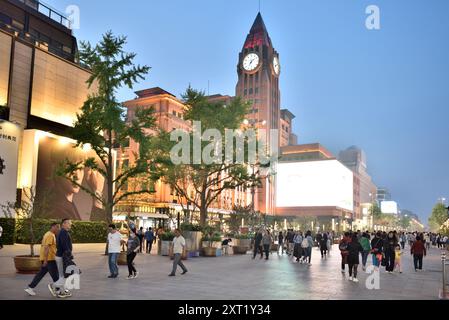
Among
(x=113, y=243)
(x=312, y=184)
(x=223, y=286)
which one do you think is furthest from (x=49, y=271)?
(x=312, y=184)

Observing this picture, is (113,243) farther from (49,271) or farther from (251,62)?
(251,62)

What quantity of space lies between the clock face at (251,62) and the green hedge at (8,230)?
107334 mm

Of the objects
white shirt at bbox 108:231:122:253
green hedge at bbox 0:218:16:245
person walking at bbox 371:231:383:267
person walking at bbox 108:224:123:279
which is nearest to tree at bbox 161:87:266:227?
green hedge at bbox 0:218:16:245

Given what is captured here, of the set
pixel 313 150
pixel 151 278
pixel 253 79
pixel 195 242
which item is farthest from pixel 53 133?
pixel 313 150

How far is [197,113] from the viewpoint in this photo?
3275cm

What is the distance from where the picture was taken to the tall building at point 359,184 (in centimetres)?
15512

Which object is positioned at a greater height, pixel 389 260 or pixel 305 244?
pixel 305 244

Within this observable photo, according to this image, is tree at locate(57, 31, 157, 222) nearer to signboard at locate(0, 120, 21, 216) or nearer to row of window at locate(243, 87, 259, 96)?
signboard at locate(0, 120, 21, 216)

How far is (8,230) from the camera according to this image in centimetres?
2817

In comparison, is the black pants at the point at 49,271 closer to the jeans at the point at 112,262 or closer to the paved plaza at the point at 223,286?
the paved plaza at the point at 223,286

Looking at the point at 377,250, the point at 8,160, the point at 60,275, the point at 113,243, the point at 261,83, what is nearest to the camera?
the point at 60,275

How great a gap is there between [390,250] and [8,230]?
914 inches

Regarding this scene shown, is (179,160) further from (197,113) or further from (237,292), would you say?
(237,292)

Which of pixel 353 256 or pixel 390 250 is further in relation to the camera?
pixel 390 250
